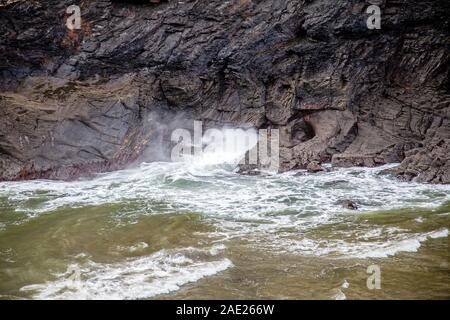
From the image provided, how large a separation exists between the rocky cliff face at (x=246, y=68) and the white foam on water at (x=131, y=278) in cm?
855

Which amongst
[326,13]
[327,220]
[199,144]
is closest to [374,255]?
[327,220]

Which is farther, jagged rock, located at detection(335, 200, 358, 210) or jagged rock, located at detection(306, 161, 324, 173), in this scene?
jagged rock, located at detection(306, 161, 324, 173)

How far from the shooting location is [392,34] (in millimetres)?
17703

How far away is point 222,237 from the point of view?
30.8 feet

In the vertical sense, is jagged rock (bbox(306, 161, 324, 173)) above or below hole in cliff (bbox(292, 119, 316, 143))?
below

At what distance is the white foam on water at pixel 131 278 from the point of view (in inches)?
271

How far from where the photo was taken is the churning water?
23.5 ft

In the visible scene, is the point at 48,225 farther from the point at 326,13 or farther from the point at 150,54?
the point at 326,13

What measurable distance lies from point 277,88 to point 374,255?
1044cm

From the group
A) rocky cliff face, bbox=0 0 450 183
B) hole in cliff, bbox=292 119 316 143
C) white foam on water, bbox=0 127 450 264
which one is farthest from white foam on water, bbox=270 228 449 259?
hole in cliff, bbox=292 119 316 143

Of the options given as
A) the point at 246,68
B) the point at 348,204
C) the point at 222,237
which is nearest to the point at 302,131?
the point at 246,68

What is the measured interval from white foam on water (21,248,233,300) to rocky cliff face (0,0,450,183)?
8.55 meters

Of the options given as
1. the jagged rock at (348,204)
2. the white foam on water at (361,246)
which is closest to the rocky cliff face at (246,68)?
the jagged rock at (348,204)

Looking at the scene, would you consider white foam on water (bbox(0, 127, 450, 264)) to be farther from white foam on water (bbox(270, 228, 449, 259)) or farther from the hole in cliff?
the hole in cliff
